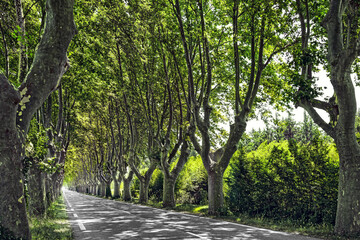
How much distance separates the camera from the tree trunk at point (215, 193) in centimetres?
1488

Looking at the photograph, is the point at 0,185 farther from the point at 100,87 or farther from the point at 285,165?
the point at 100,87

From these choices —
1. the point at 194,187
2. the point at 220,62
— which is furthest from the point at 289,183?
the point at 194,187

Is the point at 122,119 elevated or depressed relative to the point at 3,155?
elevated

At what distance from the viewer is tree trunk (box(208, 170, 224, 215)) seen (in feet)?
48.8

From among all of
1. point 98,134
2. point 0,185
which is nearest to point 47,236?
point 0,185

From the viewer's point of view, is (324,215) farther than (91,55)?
No

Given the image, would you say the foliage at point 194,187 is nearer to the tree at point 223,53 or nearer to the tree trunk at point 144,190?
the tree trunk at point 144,190

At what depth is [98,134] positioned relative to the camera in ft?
109

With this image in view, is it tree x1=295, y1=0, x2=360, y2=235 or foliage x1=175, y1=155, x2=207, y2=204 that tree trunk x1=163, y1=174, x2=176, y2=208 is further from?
tree x1=295, y1=0, x2=360, y2=235

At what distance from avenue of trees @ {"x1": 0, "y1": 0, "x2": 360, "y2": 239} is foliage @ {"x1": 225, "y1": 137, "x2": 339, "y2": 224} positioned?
47mm

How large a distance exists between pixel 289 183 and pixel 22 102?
410 inches

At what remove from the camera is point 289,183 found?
12367 mm

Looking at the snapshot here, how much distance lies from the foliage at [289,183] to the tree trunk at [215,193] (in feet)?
2.57

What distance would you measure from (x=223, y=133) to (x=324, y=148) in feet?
40.1
